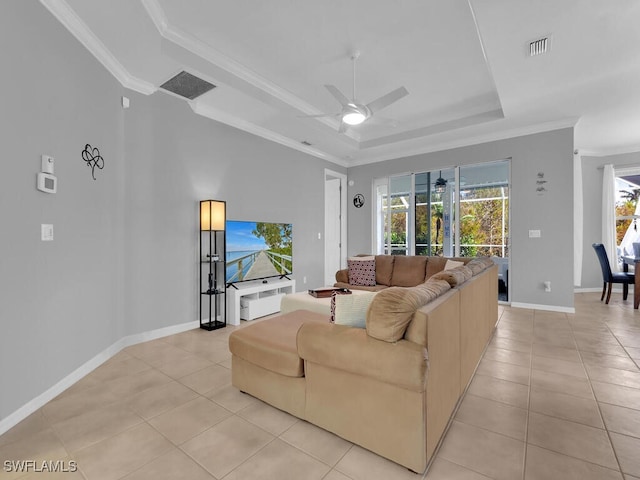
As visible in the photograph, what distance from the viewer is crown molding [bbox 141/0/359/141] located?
2.50 metres

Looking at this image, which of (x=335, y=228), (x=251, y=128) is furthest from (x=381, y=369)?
(x=335, y=228)

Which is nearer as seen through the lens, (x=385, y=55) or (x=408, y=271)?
(x=385, y=55)

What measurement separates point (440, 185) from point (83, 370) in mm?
5889

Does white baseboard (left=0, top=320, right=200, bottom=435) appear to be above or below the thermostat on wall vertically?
below

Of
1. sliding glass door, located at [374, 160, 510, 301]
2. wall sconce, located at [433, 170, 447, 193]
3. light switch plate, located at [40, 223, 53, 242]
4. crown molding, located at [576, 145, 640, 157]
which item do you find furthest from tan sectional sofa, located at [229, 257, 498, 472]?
crown molding, located at [576, 145, 640, 157]

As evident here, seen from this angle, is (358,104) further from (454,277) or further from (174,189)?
(174,189)

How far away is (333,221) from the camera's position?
699 centimetres

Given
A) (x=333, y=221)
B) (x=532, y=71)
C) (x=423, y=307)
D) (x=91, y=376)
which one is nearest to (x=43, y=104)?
(x=91, y=376)

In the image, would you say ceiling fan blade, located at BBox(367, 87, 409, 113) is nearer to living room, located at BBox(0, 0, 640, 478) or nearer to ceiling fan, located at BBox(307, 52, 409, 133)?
ceiling fan, located at BBox(307, 52, 409, 133)

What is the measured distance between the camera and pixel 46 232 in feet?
7.07

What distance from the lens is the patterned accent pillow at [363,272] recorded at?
184 inches

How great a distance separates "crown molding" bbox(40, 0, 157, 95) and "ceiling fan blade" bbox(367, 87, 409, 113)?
2431mm

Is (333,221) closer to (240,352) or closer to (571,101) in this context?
(571,101)

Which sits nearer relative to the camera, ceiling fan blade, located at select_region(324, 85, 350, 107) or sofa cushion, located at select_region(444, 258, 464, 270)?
ceiling fan blade, located at select_region(324, 85, 350, 107)
